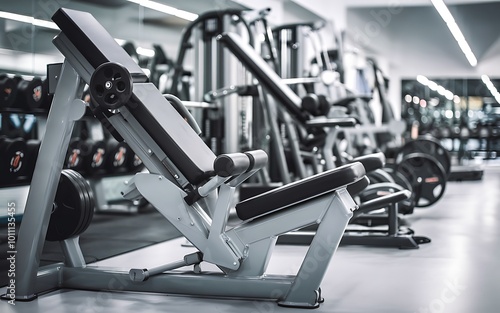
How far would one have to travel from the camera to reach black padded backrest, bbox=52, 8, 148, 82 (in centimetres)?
288

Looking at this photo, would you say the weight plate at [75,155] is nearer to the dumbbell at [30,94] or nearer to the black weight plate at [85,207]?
the dumbbell at [30,94]

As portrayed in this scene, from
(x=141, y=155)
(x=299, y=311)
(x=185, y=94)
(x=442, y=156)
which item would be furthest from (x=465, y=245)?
(x=185, y=94)

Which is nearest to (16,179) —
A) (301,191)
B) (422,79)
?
(301,191)

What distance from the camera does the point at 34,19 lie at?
4.09 metres

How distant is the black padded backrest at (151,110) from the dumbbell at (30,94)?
3.39 feet

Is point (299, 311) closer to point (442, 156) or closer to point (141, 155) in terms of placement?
→ point (141, 155)

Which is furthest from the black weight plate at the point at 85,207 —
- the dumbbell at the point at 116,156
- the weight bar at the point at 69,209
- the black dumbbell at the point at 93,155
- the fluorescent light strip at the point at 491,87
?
the fluorescent light strip at the point at 491,87

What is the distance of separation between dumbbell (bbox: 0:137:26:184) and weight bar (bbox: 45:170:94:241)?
2.54 feet

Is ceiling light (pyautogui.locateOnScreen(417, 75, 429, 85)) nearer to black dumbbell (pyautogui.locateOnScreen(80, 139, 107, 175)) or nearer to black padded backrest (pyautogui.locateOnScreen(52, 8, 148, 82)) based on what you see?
black dumbbell (pyautogui.locateOnScreen(80, 139, 107, 175))

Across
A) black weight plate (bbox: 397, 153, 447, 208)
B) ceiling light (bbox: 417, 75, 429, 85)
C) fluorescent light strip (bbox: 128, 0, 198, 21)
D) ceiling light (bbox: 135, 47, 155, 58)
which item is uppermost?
fluorescent light strip (bbox: 128, 0, 198, 21)

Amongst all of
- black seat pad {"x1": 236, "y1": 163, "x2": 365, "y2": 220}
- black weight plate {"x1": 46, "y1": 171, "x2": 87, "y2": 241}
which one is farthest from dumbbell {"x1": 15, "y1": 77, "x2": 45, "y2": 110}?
black seat pad {"x1": 236, "y1": 163, "x2": 365, "y2": 220}

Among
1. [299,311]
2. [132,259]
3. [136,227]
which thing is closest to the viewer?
[299,311]

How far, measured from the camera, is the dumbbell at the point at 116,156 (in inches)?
232

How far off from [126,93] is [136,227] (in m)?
2.71
